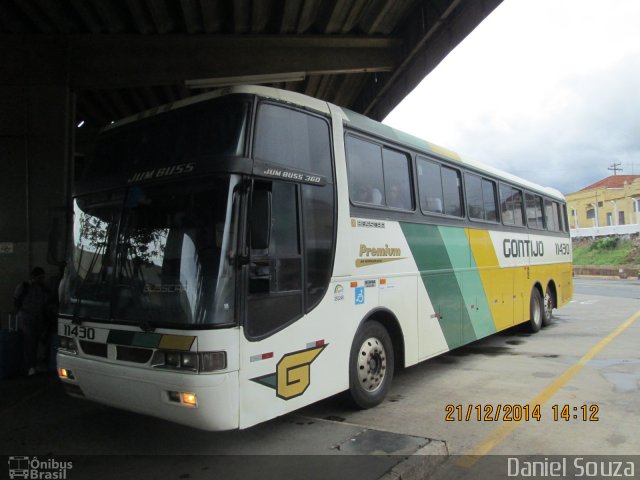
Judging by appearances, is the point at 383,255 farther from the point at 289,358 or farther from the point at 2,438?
the point at 2,438

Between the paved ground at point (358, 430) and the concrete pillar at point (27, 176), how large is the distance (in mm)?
2470

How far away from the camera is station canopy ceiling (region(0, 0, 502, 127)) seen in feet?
29.6

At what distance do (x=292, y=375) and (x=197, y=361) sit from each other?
3.22ft

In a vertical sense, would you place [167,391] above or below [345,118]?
below

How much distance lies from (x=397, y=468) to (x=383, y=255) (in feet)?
8.32

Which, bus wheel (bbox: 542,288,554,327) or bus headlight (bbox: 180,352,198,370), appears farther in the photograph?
bus wheel (bbox: 542,288,554,327)

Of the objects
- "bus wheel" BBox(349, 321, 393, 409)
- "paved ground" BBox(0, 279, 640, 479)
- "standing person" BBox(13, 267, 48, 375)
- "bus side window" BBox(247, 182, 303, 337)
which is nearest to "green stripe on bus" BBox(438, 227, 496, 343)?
"paved ground" BBox(0, 279, 640, 479)

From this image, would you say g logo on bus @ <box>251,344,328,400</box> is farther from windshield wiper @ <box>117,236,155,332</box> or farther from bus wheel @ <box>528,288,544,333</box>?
bus wheel @ <box>528,288,544,333</box>

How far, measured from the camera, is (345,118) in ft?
17.9

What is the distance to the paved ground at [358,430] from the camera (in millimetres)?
4137

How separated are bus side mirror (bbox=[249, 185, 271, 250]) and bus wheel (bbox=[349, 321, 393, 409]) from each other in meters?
1.81

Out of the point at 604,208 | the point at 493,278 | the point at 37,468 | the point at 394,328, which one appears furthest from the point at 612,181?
the point at 37,468

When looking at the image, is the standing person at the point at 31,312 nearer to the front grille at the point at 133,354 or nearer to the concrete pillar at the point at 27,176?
the concrete pillar at the point at 27,176

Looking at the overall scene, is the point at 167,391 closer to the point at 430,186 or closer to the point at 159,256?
the point at 159,256
